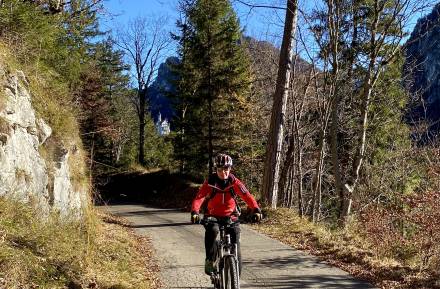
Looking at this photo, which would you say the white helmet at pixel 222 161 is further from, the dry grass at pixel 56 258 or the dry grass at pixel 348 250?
the dry grass at pixel 348 250

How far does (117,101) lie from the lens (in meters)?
49.6

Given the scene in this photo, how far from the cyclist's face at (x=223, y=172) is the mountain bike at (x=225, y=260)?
577 mm

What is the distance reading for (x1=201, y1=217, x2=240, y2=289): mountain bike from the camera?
594 centimetres

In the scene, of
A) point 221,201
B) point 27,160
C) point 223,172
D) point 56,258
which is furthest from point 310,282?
point 27,160

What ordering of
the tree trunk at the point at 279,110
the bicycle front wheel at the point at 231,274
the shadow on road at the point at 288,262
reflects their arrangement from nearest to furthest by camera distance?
1. the bicycle front wheel at the point at 231,274
2. the shadow on road at the point at 288,262
3. the tree trunk at the point at 279,110

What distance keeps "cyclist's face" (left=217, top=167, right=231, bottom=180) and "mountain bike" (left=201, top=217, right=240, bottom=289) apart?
577 millimetres

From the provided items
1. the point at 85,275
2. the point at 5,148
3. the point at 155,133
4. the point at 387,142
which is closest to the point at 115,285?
the point at 85,275

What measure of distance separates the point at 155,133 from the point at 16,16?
1910 inches

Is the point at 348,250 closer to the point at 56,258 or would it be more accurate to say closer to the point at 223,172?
the point at 223,172

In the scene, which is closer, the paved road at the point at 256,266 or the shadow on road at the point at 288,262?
the paved road at the point at 256,266

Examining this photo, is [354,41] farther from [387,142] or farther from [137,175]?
[137,175]

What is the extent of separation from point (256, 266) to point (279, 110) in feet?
23.9

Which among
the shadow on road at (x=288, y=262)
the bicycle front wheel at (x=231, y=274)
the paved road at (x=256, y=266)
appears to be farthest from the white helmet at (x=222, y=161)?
the shadow on road at (x=288, y=262)

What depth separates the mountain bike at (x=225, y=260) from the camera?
5.94 meters
